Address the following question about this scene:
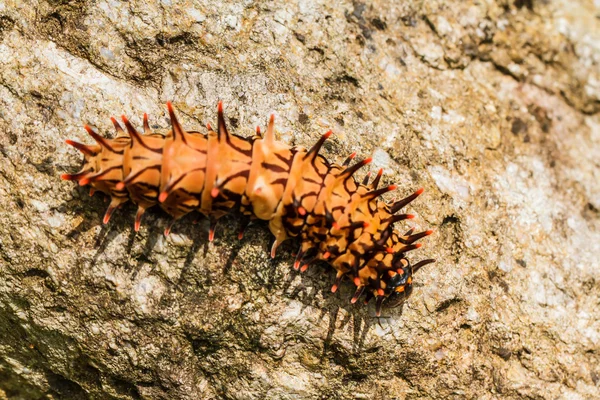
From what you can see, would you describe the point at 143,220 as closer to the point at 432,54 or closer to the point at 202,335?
the point at 202,335

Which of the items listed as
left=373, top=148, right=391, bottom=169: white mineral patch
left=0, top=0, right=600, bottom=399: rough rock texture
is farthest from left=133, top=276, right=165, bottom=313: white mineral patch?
left=373, top=148, right=391, bottom=169: white mineral patch

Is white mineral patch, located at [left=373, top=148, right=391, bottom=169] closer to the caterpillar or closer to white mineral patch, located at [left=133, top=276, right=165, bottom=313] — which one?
the caterpillar

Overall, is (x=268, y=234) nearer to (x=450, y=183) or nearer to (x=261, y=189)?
(x=261, y=189)

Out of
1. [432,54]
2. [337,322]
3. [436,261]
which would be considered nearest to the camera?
[337,322]

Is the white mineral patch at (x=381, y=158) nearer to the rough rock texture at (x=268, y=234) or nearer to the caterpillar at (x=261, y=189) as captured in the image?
the rough rock texture at (x=268, y=234)

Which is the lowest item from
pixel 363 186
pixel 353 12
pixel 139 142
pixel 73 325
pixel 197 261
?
pixel 73 325

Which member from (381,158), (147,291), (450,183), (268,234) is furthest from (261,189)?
(450,183)

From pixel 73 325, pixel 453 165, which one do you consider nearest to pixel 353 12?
pixel 453 165
